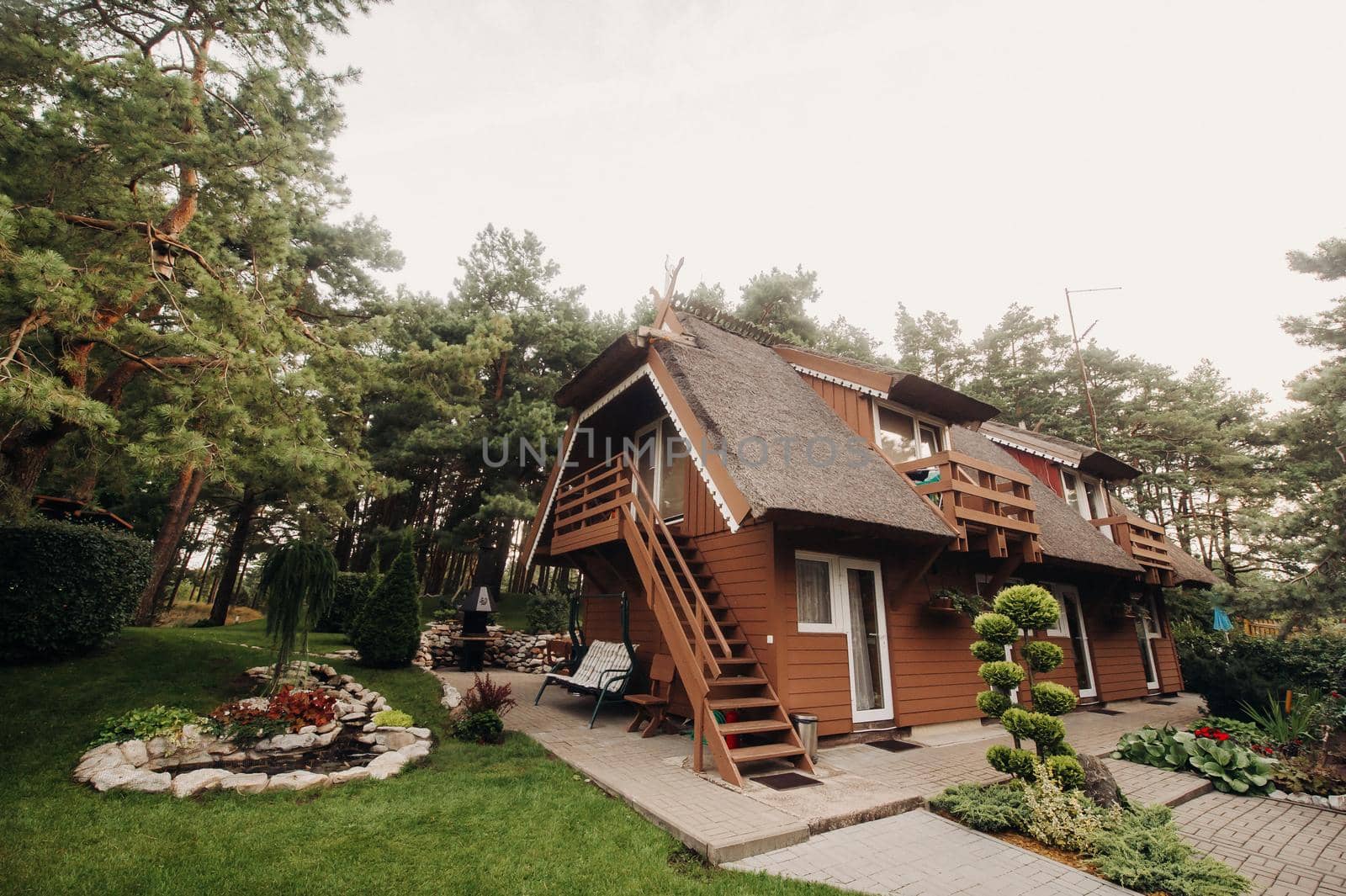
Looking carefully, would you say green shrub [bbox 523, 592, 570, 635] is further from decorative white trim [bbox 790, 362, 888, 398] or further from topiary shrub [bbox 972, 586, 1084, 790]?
topiary shrub [bbox 972, 586, 1084, 790]

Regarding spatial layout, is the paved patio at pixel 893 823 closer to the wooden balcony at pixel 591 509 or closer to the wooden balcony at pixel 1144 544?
the wooden balcony at pixel 591 509

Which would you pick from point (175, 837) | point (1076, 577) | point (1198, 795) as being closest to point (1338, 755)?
point (1198, 795)

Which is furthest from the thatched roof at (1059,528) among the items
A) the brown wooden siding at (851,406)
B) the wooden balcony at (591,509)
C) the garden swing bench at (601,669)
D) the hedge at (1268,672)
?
the garden swing bench at (601,669)

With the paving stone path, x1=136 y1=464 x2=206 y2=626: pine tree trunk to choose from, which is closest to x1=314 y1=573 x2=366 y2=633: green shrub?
x1=136 y1=464 x2=206 y2=626: pine tree trunk

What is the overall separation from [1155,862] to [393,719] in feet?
25.9

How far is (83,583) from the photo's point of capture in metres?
8.24

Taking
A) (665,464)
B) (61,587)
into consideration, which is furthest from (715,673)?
(61,587)

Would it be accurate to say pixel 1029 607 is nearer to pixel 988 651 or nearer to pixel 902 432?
pixel 988 651

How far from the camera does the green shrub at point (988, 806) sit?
482 centimetres

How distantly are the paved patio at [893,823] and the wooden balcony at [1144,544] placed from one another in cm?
688

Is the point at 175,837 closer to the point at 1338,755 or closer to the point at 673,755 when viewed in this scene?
the point at 673,755

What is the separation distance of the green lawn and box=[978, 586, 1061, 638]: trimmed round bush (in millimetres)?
3589

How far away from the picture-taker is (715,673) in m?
6.23

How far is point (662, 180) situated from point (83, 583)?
1291cm
